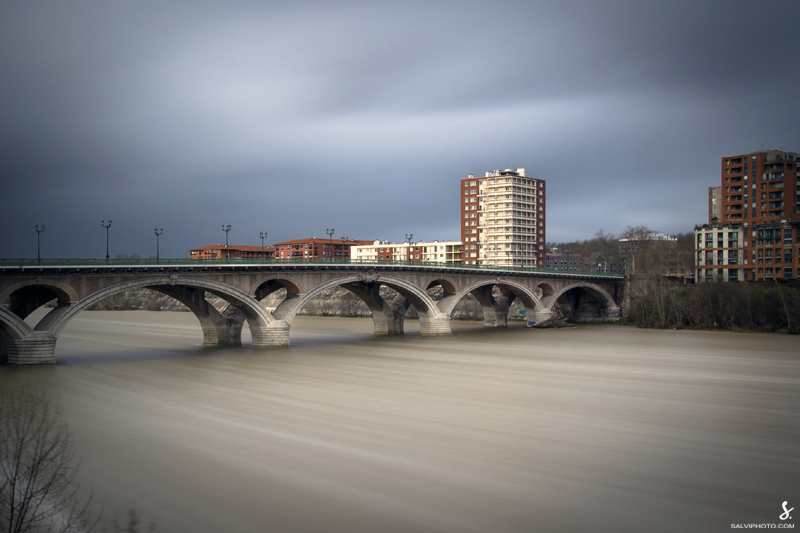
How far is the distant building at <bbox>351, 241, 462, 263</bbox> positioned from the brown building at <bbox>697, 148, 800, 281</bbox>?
165 feet

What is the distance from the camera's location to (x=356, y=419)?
74.3ft

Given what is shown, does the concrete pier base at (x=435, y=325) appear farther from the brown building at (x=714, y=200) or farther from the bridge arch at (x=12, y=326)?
the brown building at (x=714, y=200)

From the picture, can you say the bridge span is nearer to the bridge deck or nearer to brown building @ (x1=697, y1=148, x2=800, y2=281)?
the bridge deck

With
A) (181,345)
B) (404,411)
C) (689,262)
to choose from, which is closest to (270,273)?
(181,345)

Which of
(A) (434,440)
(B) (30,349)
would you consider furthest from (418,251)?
(A) (434,440)

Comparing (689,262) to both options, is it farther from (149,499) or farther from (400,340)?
(149,499)

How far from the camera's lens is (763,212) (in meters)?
85.7

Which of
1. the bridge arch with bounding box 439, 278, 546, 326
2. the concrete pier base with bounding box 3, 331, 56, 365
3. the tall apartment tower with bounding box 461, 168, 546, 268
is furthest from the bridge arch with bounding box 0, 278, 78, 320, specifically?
the tall apartment tower with bounding box 461, 168, 546, 268

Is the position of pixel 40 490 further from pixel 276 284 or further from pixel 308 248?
pixel 308 248

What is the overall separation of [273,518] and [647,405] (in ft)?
55.5

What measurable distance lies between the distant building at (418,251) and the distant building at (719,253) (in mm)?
48982

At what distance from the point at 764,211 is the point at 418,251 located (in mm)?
65226

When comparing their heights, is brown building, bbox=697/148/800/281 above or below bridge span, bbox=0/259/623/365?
above

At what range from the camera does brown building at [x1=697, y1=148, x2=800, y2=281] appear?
73.3 metres
